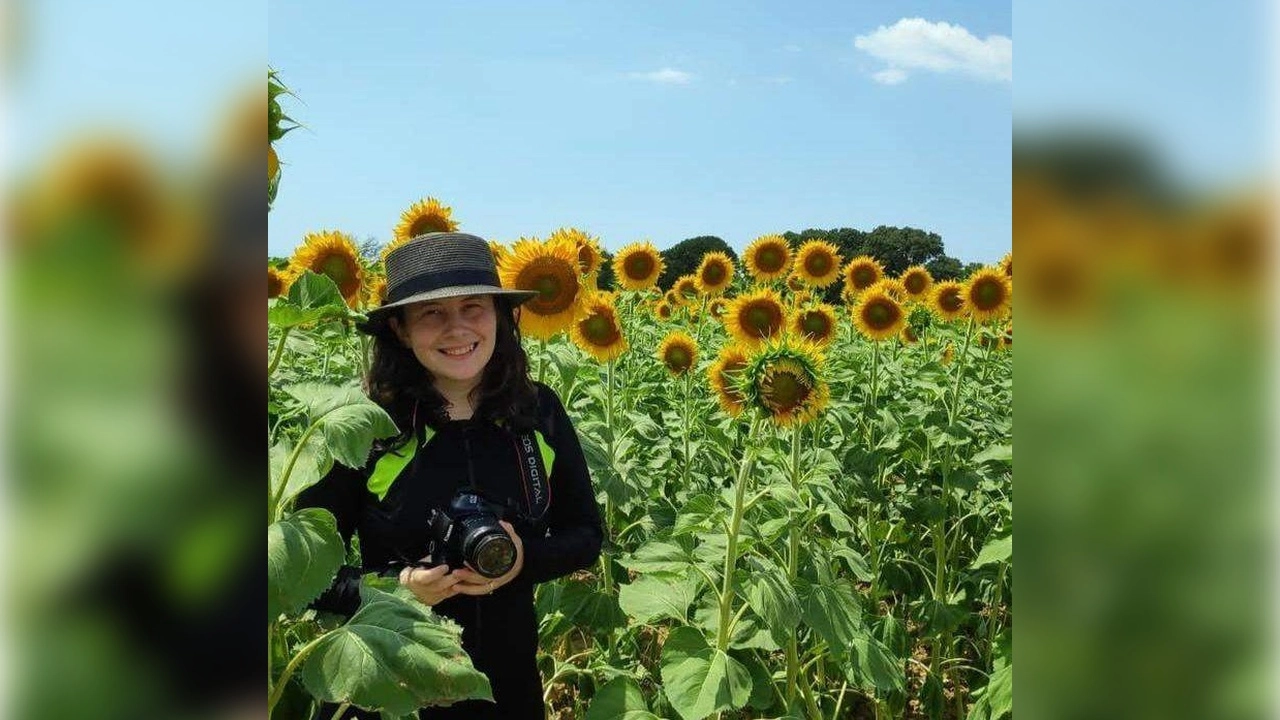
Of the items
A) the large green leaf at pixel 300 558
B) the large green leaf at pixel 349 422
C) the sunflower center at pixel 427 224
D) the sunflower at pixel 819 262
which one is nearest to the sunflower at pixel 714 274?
the sunflower at pixel 819 262

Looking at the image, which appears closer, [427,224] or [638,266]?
[427,224]

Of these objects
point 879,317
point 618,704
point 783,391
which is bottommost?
point 618,704

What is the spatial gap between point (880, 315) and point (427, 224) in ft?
9.48

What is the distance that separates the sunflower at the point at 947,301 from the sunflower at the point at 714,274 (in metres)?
1.56

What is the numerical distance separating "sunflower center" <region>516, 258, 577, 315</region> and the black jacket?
3.65ft

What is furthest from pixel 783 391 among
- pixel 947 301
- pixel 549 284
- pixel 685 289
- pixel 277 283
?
pixel 685 289

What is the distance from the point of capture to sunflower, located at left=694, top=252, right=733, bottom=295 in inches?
278

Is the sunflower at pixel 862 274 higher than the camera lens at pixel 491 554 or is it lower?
higher

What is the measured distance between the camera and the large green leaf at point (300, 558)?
45.8 inches

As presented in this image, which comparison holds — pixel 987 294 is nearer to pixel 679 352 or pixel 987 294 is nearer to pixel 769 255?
pixel 769 255

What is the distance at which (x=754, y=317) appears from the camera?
480 cm
